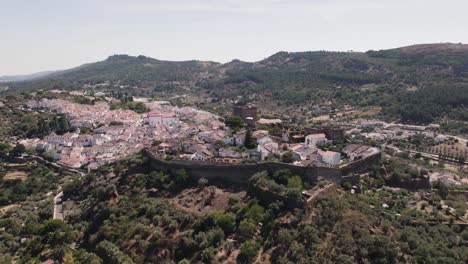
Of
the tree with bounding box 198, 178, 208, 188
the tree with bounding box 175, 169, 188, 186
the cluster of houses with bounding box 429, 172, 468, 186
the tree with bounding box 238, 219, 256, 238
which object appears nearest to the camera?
the tree with bounding box 238, 219, 256, 238

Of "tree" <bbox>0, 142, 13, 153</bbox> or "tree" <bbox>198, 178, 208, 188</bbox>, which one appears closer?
"tree" <bbox>198, 178, 208, 188</bbox>

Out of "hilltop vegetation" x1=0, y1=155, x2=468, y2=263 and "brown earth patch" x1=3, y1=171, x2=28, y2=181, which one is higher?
"hilltop vegetation" x1=0, y1=155, x2=468, y2=263

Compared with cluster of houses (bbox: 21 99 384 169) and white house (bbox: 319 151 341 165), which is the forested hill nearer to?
cluster of houses (bbox: 21 99 384 169)

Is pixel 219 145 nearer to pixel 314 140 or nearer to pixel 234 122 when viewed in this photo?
pixel 314 140

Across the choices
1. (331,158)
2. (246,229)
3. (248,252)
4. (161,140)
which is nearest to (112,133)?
(161,140)

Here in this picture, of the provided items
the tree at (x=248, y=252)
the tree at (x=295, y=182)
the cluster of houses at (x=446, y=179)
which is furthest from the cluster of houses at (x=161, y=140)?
the tree at (x=248, y=252)

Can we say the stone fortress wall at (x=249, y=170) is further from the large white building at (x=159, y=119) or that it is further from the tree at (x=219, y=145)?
the large white building at (x=159, y=119)

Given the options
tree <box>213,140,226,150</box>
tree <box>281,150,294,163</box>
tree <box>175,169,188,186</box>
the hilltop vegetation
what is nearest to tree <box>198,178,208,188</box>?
the hilltop vegetation

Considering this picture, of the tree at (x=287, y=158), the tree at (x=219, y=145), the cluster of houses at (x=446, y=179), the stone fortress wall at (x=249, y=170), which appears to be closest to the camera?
the stone fortress wall at (x=249, y=170)

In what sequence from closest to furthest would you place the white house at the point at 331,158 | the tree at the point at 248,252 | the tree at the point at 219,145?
the tree at the point at 248,252 < the white house at the point at 331,158 < the tree at the point at 219,145
